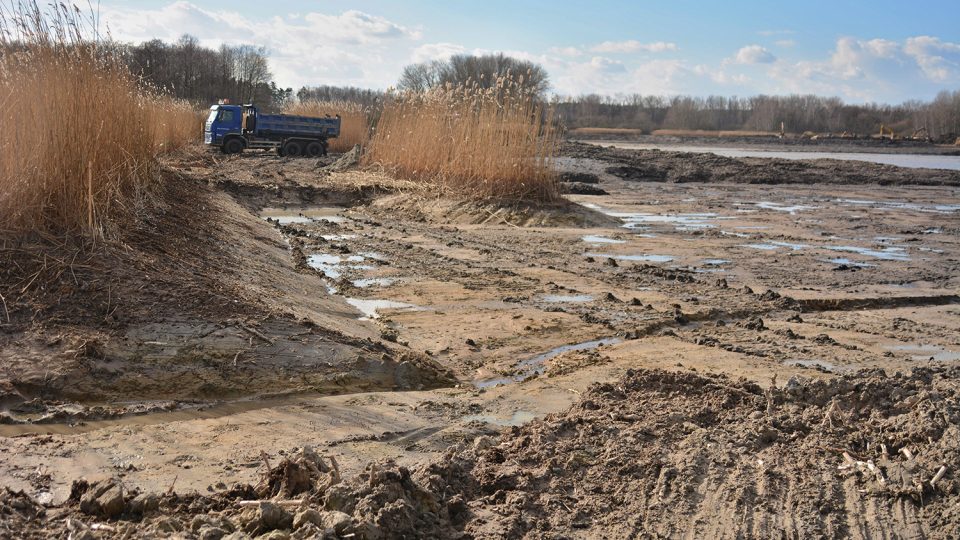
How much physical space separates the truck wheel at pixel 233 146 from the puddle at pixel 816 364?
26658 mm

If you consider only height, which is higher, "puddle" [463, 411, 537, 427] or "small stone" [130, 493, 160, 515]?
"small stone" [130, 493, 160, 515]

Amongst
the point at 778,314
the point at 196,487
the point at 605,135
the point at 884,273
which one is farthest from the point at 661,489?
A: the point at 605,135

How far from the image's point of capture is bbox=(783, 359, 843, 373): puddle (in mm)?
5629

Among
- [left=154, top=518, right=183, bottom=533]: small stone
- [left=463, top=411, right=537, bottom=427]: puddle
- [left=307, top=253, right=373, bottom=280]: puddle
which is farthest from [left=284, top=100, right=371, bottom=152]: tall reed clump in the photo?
[left=154, top=518, right=183, bottom=533]: small stone

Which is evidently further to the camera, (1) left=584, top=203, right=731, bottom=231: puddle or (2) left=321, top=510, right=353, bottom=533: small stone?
(1) left=584, top=203, right=731, bottom=231: puddle

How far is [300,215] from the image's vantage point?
15344 mm

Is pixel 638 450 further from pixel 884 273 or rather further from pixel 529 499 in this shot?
pixel 884 273

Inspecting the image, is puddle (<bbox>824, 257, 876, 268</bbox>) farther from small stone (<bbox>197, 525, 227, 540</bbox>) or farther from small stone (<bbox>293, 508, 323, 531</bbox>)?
small stone (<bbox>197, 525, 227, 540</bbox>)

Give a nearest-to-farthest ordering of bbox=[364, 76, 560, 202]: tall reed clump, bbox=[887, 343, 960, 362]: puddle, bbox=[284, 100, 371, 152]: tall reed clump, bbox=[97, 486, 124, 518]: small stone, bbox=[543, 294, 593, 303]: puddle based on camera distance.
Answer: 1. bbox=[97, 486, 124, 518]: small stone
2. bbox=[887, 343, 960, 362]: puddle
3. bbox=[543, 294, 593, 303]: puddle
4. bbox=[364, 76, 560, 202]: tall reed clump
5. bbox=[284, 100, 371, 152]: tall reed clump

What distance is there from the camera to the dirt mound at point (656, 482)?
294cm

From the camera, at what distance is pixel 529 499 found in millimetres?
3289

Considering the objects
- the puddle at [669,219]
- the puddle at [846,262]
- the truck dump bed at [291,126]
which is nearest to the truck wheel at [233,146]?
the truck dump bed at [291,126]

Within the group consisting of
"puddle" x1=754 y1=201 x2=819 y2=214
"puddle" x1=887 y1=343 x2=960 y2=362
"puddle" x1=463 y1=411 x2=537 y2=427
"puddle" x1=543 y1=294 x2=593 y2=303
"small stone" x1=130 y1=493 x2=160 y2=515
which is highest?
"puddle" x1=754 y1=201 x2=819 y2=214

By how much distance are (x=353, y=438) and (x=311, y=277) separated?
180 inches
